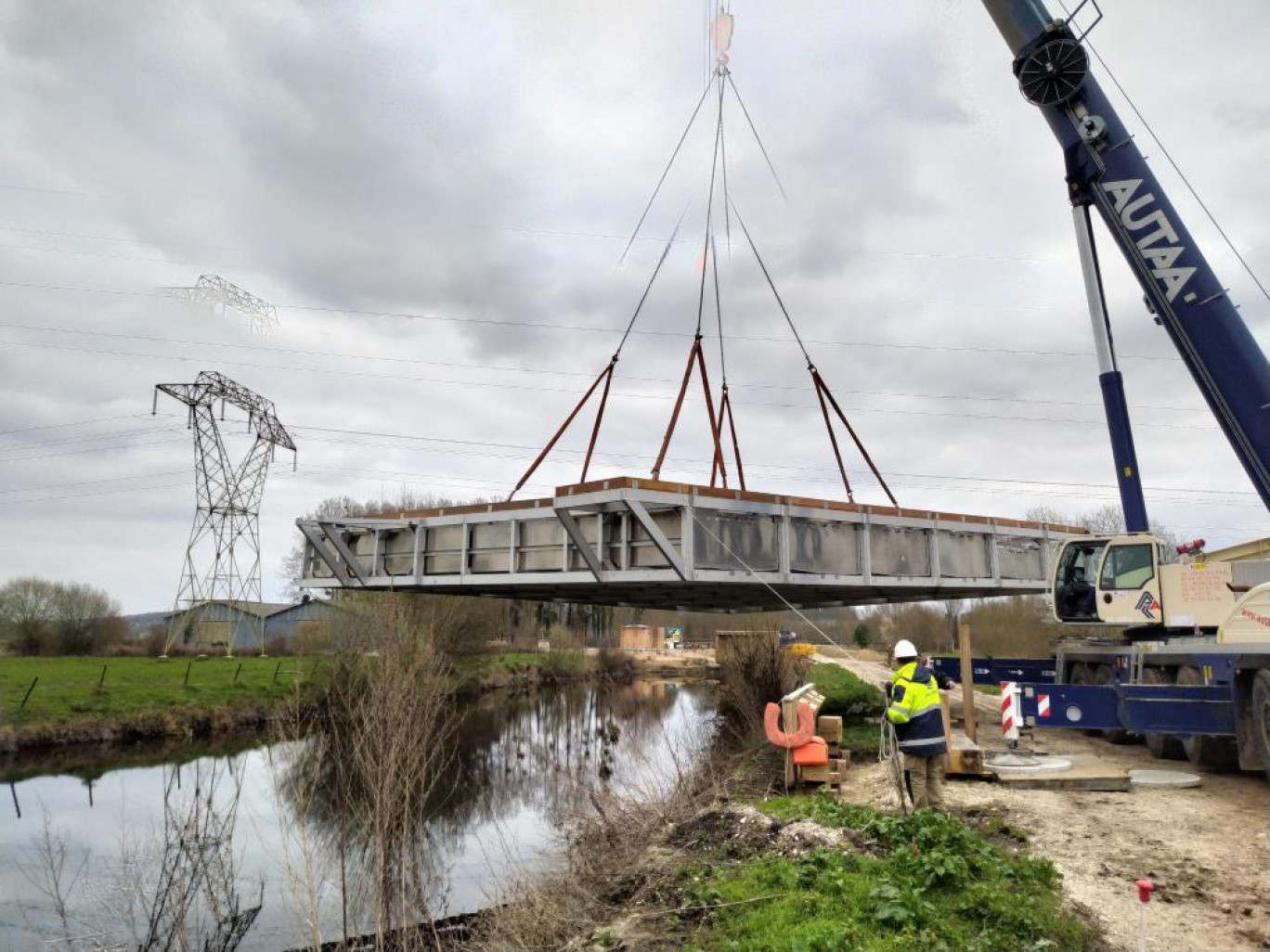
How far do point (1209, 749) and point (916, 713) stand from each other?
5.95 metres

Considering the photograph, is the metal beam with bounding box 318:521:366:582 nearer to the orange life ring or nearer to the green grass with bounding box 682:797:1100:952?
the orange life ring

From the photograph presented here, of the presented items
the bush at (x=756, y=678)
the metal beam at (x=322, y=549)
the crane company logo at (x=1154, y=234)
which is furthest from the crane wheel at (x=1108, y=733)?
the metal beam at (x=322, y=549)

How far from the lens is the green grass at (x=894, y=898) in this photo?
5.70 metres

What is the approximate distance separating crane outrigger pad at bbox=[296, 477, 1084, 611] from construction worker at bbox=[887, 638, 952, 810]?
2491mm

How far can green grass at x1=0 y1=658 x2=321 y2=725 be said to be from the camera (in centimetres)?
2427

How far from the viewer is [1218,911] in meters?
6.22

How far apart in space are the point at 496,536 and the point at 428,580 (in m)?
1.68

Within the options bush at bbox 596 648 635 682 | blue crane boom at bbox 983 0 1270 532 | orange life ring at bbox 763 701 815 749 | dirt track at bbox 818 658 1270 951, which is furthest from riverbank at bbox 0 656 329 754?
bush at bbox 596 648 635 682

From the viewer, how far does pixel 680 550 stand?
33.8 ft

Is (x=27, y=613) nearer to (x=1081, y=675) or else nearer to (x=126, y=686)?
(x=126, y=686)

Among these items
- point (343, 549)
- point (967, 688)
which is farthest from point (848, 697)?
point (343, 549)

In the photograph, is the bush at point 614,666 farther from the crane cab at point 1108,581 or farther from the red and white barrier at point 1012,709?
the crane cab at point 1108,581

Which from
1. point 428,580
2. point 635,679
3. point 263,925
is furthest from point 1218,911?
point 635,679

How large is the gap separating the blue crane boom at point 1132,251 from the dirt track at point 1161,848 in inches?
169
